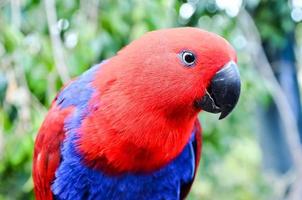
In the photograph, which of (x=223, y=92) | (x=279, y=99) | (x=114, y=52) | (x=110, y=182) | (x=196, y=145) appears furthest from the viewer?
(x=279, y=99)

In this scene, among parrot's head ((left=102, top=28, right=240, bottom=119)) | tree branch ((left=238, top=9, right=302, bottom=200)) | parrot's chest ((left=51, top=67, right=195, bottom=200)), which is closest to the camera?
parrot's head ((left=102, top=28, right=240, bottom=119))

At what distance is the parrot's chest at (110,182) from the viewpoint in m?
1.28

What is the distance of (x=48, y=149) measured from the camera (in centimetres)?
133

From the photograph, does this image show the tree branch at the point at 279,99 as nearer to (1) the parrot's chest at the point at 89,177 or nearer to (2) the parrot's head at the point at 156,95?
(1) the parrot's chest at the point at 89,177

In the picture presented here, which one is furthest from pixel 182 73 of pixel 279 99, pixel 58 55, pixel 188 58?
pixel 279 99

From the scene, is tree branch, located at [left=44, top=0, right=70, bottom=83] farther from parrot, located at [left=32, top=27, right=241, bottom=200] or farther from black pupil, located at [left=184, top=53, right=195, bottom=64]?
black pupil, located at [left=184, top=53, right=195, bottom=64]

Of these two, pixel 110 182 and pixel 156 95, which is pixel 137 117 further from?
pixel 110 182

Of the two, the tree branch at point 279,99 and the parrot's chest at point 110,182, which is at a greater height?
the parrot's chest at point 110,182

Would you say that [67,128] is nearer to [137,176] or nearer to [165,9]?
[137,176]

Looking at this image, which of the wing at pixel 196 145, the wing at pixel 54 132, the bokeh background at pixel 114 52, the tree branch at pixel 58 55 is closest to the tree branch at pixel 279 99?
the bokeh background at pixel 114 52

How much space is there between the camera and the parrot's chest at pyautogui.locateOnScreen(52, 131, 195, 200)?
1.28m

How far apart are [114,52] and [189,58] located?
636 millimetres

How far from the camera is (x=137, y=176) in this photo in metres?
1.29

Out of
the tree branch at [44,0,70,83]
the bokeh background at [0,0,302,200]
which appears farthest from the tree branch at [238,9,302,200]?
the tree branch at [44,0,70,83]
